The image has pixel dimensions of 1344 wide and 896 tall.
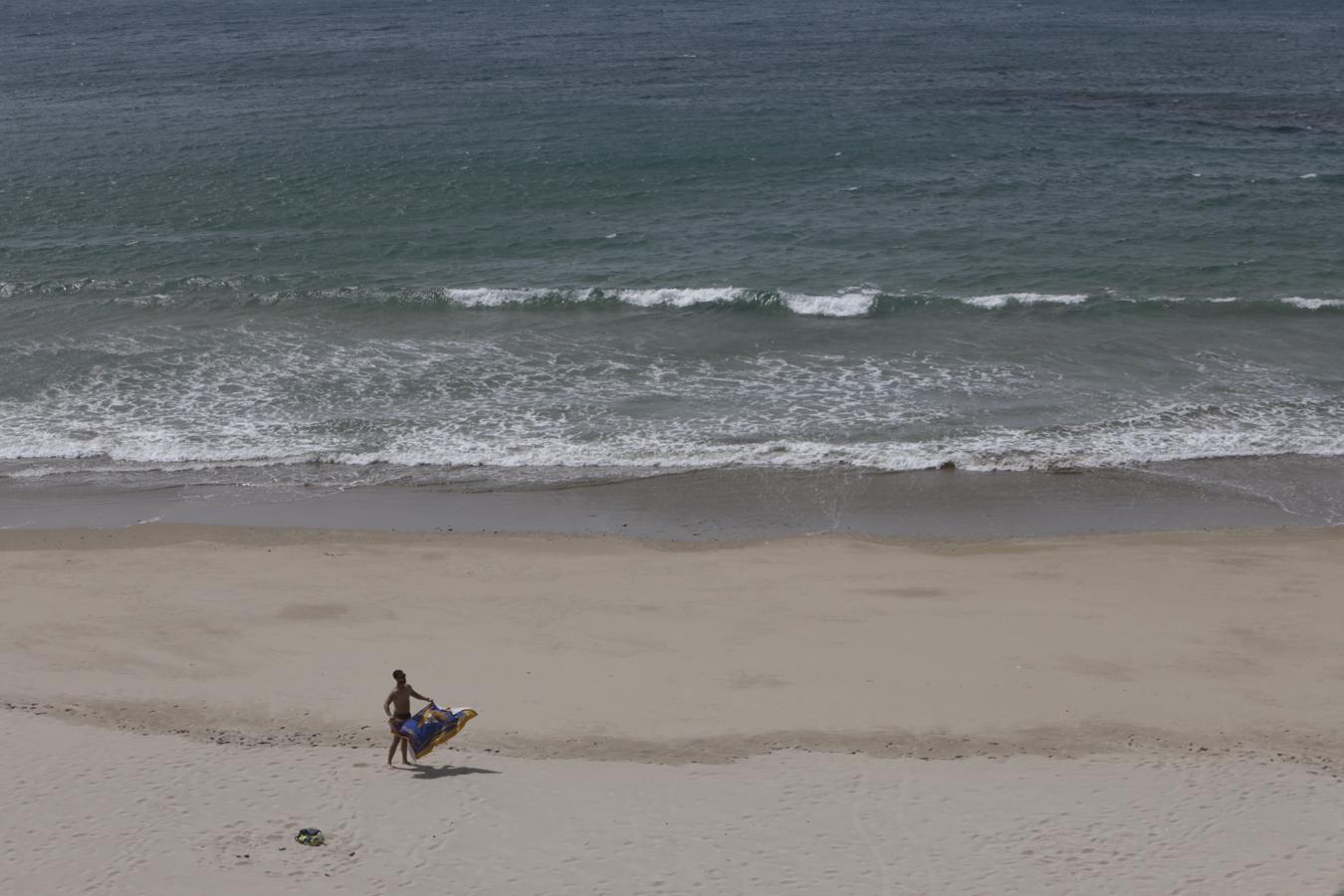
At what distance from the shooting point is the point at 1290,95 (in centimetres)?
5141

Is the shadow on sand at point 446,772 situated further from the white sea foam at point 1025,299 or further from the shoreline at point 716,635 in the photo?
the white sea foam at point 1025,299

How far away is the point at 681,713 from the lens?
16.2 metres

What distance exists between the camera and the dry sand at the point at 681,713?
1330 cm

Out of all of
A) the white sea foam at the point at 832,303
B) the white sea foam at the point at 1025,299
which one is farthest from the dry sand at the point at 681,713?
the white sea foam at the point at 832,303

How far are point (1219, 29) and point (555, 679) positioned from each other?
6178 cm

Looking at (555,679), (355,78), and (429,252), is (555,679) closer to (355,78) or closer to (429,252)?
(429,252)

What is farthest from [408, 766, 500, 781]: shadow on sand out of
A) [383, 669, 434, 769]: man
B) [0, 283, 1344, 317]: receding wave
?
[0, 283, 1344, 317]: receding wave

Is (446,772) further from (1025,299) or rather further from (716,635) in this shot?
(1025,299)

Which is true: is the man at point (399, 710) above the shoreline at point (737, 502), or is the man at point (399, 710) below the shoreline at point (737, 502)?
above

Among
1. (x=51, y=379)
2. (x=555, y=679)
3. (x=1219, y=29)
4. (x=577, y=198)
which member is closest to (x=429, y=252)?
(x=577, y=198)

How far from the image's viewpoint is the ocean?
26406 millimetres

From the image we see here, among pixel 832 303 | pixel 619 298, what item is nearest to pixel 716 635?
pixel 832 303

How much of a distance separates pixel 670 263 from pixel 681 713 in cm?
2132

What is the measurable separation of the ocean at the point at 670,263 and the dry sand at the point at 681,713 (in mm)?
4200
